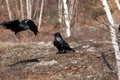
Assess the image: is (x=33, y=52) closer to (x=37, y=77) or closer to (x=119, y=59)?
(x=37, y=77)

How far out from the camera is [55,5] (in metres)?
50.8

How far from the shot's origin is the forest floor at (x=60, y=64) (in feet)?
56.7

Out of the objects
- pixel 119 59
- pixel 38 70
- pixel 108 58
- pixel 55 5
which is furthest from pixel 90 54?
pixel 55 5

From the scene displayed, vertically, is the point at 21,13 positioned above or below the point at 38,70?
below

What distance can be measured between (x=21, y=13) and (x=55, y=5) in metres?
4.39

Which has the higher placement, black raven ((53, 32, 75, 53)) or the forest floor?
black raven ((53, 32, 75, 53))

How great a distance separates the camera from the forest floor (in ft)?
56.7

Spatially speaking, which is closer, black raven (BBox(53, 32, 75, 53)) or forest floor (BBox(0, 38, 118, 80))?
forest floor (BBox(0, 38, 118, 80))

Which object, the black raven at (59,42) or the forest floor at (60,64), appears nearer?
the forest floor at (60,64)

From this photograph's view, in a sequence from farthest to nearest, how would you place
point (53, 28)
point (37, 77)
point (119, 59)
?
point (53, 28), point (37, 77), point (119, 59)

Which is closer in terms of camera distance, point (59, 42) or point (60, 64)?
point (60, 64)

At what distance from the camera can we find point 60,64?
61.5ft

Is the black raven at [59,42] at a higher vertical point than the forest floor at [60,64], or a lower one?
higher

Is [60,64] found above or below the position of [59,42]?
below
